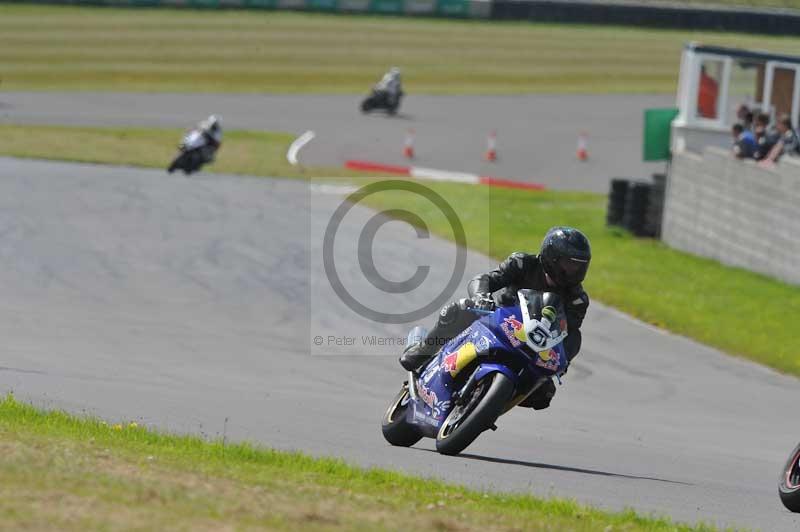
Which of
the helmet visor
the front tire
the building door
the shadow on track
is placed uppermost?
the building door

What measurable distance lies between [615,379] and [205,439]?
6944 millimetres

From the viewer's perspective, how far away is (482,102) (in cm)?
4819

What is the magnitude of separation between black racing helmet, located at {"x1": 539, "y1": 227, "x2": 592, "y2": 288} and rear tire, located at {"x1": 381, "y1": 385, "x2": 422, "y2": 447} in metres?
1.52

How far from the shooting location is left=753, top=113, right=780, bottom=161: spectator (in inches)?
874

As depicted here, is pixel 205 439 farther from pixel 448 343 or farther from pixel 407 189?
pixel 407 189

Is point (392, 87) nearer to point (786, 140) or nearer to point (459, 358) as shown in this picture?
point (786, 140)

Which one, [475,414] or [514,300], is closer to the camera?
[475,414]

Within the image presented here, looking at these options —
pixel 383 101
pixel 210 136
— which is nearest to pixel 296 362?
pixel 210 136

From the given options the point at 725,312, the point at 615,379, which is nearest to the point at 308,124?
the point at 725,312

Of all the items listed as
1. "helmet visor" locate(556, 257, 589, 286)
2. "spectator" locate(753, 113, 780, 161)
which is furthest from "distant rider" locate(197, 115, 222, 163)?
"helmet visor" locate(556, 257, 589, 286)

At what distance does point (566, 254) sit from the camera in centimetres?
882

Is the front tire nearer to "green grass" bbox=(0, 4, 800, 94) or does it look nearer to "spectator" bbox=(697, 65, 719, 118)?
"spectator" bbox=(697, 65, 719, 118)

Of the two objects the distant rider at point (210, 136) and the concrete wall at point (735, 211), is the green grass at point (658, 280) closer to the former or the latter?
the concrete wall at point (735, 211)

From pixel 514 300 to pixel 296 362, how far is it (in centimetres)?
527
